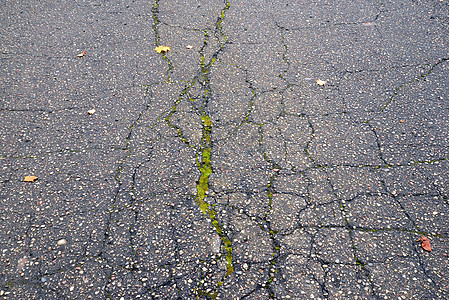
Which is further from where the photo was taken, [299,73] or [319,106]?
[299,73]

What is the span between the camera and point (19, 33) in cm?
482

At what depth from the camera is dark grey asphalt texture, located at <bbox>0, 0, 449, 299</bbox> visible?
93.7 inches

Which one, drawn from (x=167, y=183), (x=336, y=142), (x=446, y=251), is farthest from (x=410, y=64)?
(x=167, y=183)

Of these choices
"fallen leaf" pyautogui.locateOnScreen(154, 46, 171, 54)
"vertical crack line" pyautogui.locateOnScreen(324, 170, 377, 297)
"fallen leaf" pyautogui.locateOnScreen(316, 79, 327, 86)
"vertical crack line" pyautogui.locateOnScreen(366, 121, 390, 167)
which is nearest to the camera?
"vertical crack line" pyautogui.locateOnScreen(324, 170, 377, 297)

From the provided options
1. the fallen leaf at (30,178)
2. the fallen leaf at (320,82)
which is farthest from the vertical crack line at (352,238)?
the fallen leaf at (30,178)

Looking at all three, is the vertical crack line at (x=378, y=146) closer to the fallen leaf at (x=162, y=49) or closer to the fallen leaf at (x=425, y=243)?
the fallen leaf at (x=425, y=243)

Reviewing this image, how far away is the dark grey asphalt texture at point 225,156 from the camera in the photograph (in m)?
2.38

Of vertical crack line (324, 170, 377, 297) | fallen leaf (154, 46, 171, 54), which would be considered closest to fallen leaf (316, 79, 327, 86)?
vertical crack line (324, 170, 377, 297)

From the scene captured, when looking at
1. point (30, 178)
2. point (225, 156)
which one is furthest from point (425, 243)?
point (30, 178)

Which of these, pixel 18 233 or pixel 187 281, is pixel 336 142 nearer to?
pixel 187 281

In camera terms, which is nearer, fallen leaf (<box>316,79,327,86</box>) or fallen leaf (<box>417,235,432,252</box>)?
fallen leaf (<box>417,235,432,252</box>)

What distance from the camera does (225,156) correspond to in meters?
3.18

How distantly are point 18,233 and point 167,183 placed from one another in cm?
117

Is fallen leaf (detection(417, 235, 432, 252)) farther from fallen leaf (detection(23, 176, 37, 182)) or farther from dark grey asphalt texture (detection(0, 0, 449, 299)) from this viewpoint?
fallen leaf (detection(23, 176, 37, 182))
